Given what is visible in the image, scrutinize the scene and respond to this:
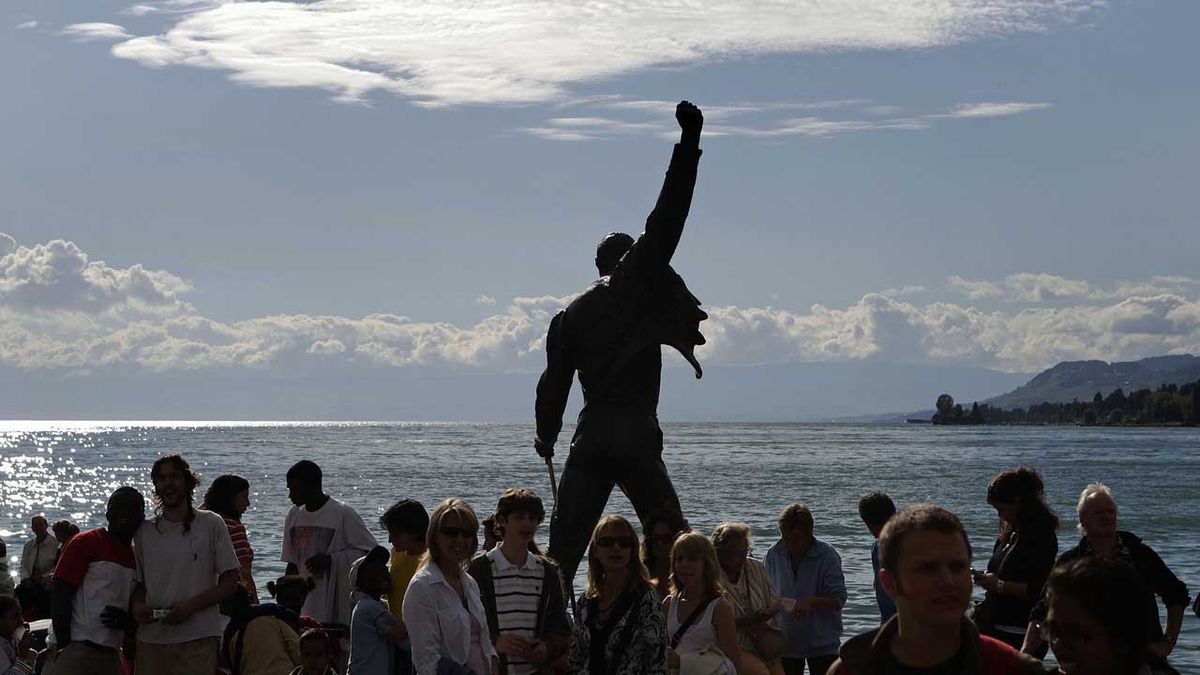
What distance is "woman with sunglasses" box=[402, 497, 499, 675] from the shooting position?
22.6 ft

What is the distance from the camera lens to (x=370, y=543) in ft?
31.9

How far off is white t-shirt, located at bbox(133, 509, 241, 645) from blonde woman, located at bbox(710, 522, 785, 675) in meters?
2.50

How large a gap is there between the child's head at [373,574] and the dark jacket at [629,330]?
2503 mm

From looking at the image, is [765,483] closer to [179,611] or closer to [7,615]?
[7,615]

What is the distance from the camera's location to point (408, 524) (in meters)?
8.03

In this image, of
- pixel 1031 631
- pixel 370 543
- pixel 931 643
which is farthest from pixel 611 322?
pixel 931 643

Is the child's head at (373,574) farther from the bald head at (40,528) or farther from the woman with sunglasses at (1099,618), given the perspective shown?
the bald head at (40,528)

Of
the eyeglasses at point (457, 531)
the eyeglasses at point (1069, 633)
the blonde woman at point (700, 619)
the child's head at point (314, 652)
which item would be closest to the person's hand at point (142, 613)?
the child's head at point (314, 652)

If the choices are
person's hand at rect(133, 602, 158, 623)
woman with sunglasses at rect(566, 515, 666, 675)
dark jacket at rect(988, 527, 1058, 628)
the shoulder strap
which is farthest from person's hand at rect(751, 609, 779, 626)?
person's hand at rect(133, 602, 158, 623)

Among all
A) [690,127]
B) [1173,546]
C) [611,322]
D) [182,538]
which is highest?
[690,127]

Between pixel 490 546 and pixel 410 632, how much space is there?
3.26 m

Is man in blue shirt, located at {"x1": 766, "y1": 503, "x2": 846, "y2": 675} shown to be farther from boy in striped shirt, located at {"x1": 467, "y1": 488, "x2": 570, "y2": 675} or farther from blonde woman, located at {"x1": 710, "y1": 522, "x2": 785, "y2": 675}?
boy in striped shirt, located at {"x1": 467, "y1": 488, "x2": 570, "y2": 675}

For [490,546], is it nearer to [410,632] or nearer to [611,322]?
[611,322]

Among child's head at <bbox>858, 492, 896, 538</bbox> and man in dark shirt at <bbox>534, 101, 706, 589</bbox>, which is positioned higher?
man in dark shirt at <bbox>534, 101, 706, 589</bbox>
